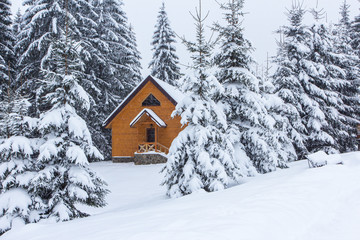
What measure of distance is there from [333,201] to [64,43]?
8.64 metres

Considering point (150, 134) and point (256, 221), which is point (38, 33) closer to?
point (150, 134)

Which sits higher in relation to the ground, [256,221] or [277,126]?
[277,126]

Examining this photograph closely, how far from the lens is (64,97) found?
8500 millimetres

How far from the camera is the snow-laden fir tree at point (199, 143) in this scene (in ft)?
29.5

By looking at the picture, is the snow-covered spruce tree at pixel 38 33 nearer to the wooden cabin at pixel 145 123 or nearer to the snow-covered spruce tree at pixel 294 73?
the wooden cabin at pixel 145 123

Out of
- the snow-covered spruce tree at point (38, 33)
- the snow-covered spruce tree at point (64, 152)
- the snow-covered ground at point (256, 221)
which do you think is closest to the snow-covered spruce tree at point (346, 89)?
the snow-covered ground at point (256, 221)

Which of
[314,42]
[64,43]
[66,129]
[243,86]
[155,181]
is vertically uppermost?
[314,42]

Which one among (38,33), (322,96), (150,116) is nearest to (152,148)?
(150,116)

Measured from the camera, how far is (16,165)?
764cm

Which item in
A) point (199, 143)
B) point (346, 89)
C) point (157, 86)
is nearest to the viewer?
point (199, 143)

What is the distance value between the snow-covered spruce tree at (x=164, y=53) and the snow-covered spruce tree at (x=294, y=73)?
55.5 ft

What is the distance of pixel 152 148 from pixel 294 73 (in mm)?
12160

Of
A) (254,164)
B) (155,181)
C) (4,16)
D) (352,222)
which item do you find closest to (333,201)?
(352,222)

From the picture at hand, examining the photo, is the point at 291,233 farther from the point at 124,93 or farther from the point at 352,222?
the point at 124,93
